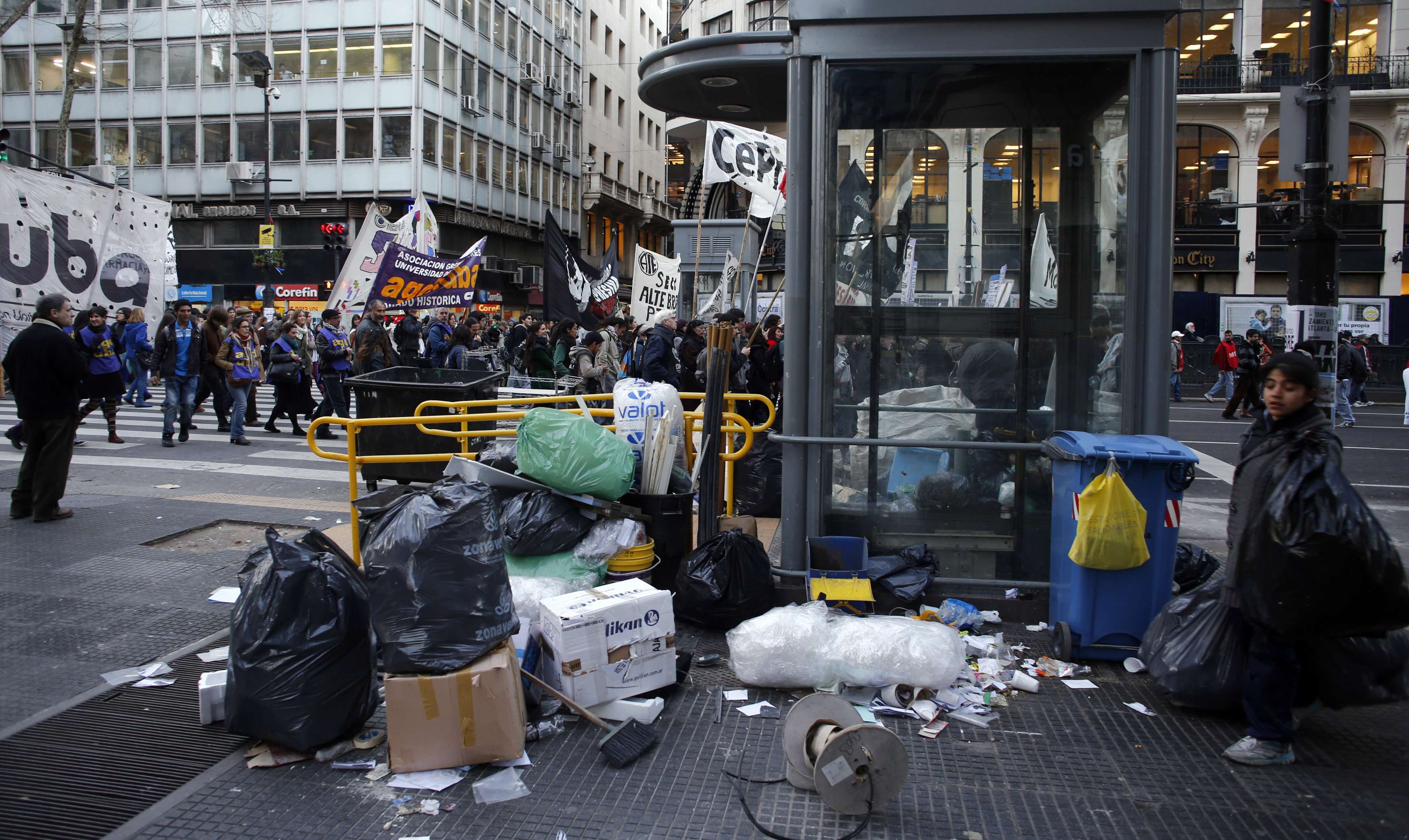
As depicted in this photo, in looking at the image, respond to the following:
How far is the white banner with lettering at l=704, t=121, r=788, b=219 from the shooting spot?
11391 mm

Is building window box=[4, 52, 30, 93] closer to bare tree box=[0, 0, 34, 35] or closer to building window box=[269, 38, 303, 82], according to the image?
building window box=[269, 38, 303, 82]

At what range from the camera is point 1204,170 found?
33188 millimetres

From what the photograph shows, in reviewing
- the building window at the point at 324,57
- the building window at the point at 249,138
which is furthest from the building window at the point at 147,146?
the building window at the point at 324,57

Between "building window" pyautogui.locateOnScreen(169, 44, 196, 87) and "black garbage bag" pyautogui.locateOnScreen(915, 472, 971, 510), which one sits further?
"building window" pyautogui.locateOnScreen(169, 44, 196, 87)

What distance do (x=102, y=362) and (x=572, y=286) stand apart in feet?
27.1

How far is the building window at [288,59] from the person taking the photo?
120ft

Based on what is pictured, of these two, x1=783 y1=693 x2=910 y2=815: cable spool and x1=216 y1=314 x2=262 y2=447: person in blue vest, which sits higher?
x1=216 y1=314 x2=262 y2=447: person in blue vest

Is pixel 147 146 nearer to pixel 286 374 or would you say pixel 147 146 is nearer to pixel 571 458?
pixel 286 374

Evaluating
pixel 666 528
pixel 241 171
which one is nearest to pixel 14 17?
pixel 241 171

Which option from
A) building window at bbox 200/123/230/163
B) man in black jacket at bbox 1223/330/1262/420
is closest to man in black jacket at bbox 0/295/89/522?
man in black jacket at bbox 1223/330/1262/420

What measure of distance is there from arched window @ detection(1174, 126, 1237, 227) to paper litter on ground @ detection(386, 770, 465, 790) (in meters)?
34.8

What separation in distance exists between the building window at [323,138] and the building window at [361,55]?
2011 millimetres

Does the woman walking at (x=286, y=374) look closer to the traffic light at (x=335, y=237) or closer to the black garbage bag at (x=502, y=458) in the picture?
the black garbage bag at (x=502, y=458)

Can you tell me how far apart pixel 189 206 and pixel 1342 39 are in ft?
141
